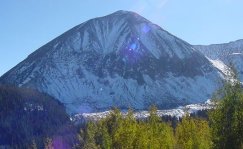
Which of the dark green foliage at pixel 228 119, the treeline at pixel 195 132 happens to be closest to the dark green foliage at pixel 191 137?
the treeline at pixel 195 132

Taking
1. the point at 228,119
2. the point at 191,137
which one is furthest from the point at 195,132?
the point at 228,119

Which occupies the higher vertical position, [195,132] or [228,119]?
[228,119]

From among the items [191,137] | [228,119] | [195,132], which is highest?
[228,119]

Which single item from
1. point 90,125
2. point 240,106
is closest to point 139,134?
point 240,106

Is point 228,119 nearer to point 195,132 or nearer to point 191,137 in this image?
point 191,137

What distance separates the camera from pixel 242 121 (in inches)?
1738

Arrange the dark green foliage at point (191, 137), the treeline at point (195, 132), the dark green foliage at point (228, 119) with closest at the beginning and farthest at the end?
the dark green foliage at point (228, 119) < the treeline at point (195, 132) < the dark green foliage at point (191, 137)

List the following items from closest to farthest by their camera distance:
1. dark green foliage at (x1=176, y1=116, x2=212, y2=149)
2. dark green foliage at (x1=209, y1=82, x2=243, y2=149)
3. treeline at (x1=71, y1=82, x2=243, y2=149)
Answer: dark green foliage at (x1=209, y1=82, x2=243, y2=149)
treeline at (x1=71, y1=82, x2=243, y2=149)
dark green foliage at (x1=176, y1=116, x2=212, y2=149)

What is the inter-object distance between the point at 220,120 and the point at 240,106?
226 centimetres

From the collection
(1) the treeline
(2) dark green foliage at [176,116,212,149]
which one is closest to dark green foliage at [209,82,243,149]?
(1) the treeline

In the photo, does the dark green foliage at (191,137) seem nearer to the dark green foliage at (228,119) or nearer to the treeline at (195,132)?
the treeline at (195,132)

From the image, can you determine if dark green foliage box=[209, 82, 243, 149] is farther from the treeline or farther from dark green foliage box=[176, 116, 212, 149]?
dark green foliage box=[176, 116, 212, 149]

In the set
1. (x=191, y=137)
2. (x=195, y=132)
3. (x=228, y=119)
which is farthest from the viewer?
(x=195, y=132)

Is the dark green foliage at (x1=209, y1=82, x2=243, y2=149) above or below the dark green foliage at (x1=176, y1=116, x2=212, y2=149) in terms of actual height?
above
